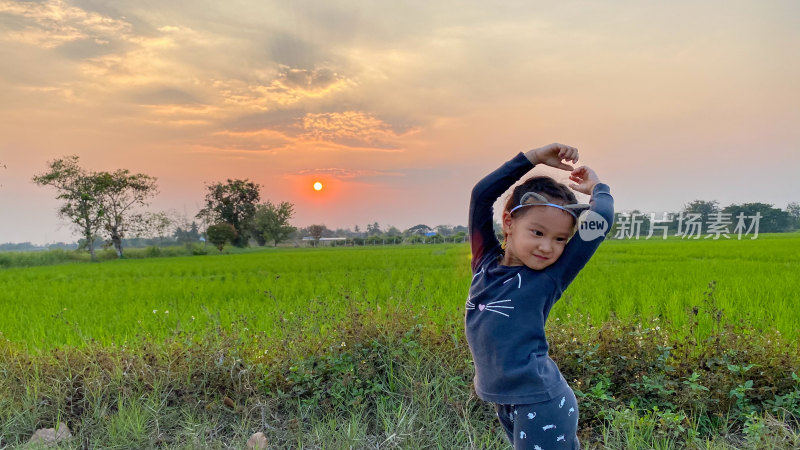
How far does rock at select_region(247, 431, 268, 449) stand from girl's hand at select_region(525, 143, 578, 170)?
2.13 meters

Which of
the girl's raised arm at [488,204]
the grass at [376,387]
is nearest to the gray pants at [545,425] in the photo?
the girl's raised arm at [488,204]

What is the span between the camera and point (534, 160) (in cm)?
185

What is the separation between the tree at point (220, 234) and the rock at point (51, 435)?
3793 cm

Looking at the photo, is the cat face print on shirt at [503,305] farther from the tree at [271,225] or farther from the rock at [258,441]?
the tree at [271,225]

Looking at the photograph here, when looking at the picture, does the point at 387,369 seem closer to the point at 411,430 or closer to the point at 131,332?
the point at 411,430

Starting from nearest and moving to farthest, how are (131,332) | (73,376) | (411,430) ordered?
(411,430) → (73,376) → (131,332)

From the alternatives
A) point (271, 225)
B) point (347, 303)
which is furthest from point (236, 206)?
point (347, 303)

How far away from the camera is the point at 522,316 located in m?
1.69

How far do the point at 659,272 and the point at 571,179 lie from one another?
281 inches

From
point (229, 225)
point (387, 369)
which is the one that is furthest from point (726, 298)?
point (229, 225)

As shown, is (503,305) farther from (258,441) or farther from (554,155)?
(258,441)

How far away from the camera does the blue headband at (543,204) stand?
1689 mm

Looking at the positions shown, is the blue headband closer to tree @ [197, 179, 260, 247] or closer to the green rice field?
the green rice field

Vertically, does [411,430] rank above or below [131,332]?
below
